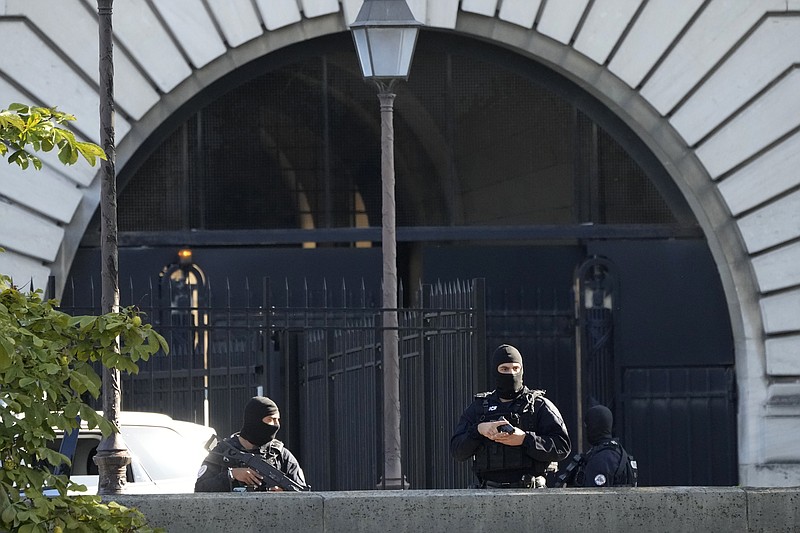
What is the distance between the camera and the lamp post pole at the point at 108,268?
9438 millimetres

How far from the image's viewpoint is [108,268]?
9.74m

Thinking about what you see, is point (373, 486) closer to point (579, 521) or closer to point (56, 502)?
point (579, 521)

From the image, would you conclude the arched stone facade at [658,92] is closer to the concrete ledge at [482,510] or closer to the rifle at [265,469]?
the rifle at [265,469]

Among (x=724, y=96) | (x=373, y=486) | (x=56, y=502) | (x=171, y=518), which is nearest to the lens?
(x=56, y=502)

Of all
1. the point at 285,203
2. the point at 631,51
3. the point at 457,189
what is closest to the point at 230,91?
the point at 285,203

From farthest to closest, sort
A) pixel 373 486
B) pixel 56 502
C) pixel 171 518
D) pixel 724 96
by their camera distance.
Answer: pixel 724 96, pixel 373 486, pixel 171 518, pixel 56 502

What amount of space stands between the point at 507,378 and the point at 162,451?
2.85 metres

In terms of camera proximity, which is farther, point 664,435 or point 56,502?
point 664,435

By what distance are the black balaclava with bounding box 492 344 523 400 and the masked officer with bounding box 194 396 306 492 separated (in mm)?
1365

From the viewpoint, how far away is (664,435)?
16.5 meters

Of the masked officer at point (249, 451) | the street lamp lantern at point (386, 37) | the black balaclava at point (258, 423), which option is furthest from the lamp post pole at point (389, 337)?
the black balaclava at point (258, 423)

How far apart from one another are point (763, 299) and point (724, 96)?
2.15m

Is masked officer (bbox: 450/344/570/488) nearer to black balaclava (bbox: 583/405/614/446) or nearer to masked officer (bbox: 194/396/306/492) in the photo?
black balaclava (bbox: 583/405/614/446)

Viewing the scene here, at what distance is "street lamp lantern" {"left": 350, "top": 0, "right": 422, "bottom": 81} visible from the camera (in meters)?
10.8
